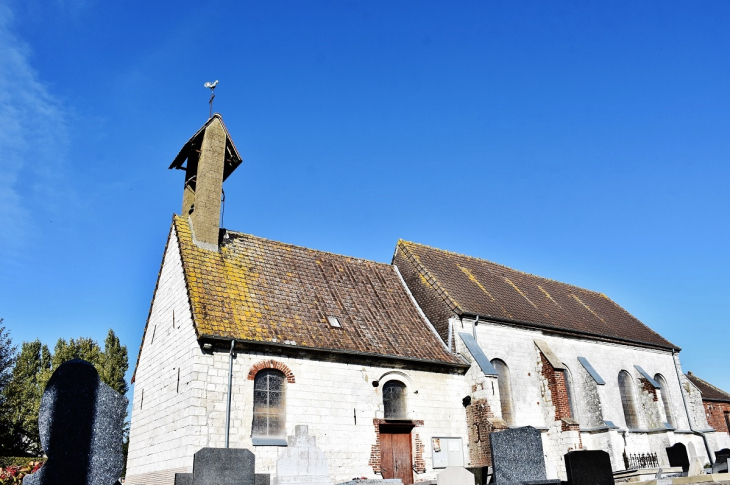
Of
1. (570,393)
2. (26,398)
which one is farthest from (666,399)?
(26,398)

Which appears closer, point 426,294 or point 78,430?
point 78,430

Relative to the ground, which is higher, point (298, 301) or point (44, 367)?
point (44, 367)

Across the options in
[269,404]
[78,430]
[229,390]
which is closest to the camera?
[78,430]

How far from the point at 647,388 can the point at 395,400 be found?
13937mm

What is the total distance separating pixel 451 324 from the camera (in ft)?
66.8

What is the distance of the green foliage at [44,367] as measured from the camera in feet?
111

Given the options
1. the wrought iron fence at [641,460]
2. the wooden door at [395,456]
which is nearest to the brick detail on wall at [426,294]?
the wooden door at [395,456]

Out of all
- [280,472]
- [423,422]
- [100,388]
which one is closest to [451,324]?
[423,422]

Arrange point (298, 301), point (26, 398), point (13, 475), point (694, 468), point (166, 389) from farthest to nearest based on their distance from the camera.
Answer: point (26, 398), point (298, 301), point (166, 389), point (694, 468), point (13, 475)

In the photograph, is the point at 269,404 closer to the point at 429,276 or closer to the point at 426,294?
the point at 426,294

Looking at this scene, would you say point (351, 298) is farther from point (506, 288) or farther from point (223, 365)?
point (506, 288)

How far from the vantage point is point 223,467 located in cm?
928

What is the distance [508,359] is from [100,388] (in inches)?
665

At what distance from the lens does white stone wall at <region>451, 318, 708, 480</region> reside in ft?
66.1
